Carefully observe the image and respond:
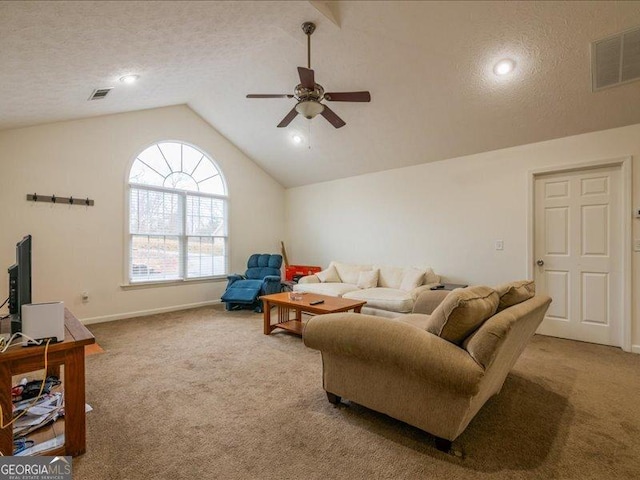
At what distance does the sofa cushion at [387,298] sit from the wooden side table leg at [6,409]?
350 centimetres

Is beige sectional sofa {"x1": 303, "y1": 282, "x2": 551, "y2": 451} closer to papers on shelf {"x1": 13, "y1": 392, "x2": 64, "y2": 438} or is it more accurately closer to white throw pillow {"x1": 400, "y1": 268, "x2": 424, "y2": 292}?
papers on shelf {"x1": 13, "y1": 392, "x2": 64, "y2": 438}

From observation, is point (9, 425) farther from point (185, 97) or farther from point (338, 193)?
point (338, 193)

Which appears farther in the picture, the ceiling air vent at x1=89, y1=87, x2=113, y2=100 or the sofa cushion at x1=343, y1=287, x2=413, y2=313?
the sofa cushion at x1=343, y1=287, x2=413, y2=313

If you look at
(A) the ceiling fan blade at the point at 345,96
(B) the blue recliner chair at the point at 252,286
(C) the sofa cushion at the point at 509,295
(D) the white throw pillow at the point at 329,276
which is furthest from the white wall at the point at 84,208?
(C) the sofa cushion at the point at 509,295

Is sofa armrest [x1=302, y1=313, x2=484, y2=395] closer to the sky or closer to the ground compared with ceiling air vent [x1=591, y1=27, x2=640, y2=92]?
closer to the ground

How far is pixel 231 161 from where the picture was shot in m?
6.04

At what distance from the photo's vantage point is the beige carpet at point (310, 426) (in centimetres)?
157

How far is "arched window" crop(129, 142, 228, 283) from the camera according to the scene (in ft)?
16.0

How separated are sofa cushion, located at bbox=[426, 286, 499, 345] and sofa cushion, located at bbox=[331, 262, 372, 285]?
362 centimetres

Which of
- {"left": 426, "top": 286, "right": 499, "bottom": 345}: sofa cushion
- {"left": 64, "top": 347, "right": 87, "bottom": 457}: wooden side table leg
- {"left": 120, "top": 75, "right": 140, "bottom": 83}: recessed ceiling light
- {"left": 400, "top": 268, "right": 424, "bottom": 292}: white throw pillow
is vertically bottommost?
{"left": 64, "top": 347, "right": 87, "bottom": 457}: wooden side table leg

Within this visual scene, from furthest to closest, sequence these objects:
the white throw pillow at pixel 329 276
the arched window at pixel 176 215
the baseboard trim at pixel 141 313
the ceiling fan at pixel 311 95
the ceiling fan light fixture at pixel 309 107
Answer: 1. the white throw pillow at pixel 329 276
2. the arched window at pixel 176 215
3. the baseboard trim at pixel 141 313
4. the ceiling fan light fixture at pixel 309 107
5. the ceiling fan at pixel 311 95

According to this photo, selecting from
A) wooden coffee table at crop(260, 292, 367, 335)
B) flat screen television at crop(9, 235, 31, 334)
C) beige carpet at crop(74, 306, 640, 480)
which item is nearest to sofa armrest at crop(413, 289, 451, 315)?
wooden coffee table at crop(260, 292, 367, 335)

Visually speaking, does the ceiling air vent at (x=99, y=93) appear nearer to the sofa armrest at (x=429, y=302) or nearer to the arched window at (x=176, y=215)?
the arched window at (x=176, y=215)

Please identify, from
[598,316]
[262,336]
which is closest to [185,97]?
[262,336]
